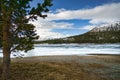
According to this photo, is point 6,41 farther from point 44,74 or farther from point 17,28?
point 44,74

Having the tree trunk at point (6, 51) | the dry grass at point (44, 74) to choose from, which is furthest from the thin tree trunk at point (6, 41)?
the dry grass at point (44, 74)

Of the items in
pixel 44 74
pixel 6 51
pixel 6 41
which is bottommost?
pixel 44 74

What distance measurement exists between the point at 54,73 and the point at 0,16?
6.70 meters

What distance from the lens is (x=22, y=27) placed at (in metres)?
16.3


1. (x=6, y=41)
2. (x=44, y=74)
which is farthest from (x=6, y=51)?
(x=44, y=74)

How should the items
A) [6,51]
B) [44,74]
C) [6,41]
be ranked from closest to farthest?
[6,41] < [6,51] < [44,74]

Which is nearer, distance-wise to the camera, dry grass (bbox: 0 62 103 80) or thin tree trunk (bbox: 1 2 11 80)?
thin tree trunk (bbox: 1 2 11 80)

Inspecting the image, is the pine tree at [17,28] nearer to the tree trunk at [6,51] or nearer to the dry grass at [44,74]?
the tree trunk at [6,51]

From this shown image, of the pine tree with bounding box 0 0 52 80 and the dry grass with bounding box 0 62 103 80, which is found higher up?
the pine tree with bounding box 0 0 52 80

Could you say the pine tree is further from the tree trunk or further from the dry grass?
the dry grass

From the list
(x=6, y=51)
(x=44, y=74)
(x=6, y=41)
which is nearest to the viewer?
(x=6, y=41)

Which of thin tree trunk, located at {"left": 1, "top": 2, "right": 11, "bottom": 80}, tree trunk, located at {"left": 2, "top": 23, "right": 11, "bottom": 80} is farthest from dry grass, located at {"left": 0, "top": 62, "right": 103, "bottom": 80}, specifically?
thin tree trunk, located at {"left": 1, "top": 2, "right": 11, "bottom": 80}

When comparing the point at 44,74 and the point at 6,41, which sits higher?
the point at 6,41

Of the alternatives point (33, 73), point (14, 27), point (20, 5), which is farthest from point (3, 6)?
point (33, 73)
